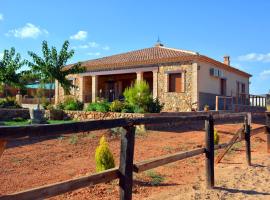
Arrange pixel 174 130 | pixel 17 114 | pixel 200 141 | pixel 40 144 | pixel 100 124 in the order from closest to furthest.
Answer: pixel 100 124
pixel 40 144
pixel 200 141
pixel 174 130
pixel 17 114

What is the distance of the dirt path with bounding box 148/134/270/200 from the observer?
5.21 metres

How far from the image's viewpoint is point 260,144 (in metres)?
11.4

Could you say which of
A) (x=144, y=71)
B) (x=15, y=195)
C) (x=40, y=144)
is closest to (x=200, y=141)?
(x=40, y=144)

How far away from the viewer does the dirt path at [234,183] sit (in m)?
5.21

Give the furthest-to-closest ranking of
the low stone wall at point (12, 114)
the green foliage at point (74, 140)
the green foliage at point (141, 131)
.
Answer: the low stone wall at point (12, 114) → the green foliage at point (141, 131) → the green foliage at point (74, 140)

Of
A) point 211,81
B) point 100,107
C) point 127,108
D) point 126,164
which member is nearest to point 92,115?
point 100,107

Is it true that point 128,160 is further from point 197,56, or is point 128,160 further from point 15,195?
point 197,56

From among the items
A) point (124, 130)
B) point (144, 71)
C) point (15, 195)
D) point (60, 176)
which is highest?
point (144, 71)

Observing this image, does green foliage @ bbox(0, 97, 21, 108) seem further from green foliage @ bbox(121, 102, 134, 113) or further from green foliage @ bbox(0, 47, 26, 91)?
green foliage @ bbox(121, 102, 134, 113)

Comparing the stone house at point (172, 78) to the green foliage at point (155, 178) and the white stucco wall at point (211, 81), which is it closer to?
the white stucco wall at point (211, 81)

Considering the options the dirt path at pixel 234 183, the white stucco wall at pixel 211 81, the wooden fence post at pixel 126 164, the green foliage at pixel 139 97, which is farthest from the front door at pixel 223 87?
the wooden fence post at pixel 126 164

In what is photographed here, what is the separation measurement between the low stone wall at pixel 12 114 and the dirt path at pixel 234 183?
14558 mm

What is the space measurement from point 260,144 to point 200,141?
2057 millimetres

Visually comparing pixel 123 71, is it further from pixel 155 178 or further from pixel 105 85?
pixel 155 178
